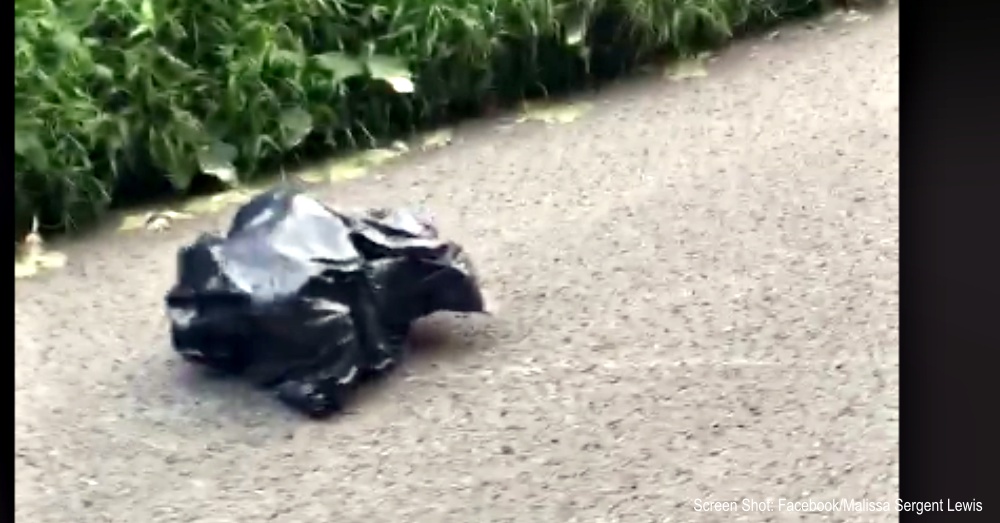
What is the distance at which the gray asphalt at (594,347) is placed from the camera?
160 cm

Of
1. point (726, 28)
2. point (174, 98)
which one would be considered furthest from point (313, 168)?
point (726, 28)

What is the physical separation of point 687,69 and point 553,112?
0.61 feet

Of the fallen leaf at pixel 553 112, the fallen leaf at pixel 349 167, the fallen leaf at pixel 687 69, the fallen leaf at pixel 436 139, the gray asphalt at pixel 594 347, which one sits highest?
the fallen leaf at pixel 687 69

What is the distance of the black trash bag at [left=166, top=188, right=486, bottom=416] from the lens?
1.60 metres

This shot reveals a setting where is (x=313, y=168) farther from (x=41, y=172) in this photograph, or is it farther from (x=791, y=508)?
(x=791, y=508)

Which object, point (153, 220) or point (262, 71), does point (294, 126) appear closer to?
point (262, 71)

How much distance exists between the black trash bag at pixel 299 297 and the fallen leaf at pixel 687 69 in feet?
1.32

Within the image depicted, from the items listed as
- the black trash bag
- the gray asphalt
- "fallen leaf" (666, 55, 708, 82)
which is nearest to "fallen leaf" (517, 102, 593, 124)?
the gray asphalt

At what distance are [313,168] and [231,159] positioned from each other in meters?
0.10

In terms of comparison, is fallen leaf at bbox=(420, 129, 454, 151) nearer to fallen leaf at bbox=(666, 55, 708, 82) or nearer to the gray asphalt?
the gray asphalt

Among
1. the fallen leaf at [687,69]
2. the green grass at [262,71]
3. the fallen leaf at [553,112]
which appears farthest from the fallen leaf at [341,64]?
the fallen leaf at [687,69]

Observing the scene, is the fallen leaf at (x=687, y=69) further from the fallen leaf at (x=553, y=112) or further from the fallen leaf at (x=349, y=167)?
the fallen leaf at (x=349, y=167)

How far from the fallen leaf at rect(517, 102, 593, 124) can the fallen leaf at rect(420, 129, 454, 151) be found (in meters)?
0.09

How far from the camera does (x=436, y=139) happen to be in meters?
1.71
